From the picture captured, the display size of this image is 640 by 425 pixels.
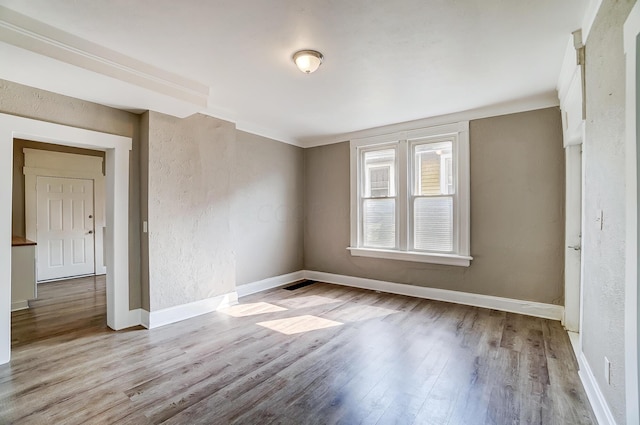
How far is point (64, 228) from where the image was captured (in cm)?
596

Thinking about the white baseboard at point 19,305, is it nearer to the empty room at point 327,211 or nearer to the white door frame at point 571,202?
the empty room at point 327,211

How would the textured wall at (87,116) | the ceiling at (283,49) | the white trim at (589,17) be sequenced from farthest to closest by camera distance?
the textured wall at (87,116)
the ceiling at (283,49)
the white trim at (589,17)

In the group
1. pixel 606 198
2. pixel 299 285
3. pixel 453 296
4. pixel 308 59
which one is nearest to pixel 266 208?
pixel 299 285

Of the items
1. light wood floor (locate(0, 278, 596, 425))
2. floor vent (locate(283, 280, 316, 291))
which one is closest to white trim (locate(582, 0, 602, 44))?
light wood floor (locate(0, 278, 596, 425))

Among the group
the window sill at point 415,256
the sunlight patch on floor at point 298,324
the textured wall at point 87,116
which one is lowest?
the sunlight patch on floor at point 298,324

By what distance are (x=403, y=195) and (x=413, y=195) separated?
0.50 ft

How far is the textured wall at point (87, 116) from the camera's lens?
2.70 metres

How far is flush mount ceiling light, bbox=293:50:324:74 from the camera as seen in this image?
99.1 inches

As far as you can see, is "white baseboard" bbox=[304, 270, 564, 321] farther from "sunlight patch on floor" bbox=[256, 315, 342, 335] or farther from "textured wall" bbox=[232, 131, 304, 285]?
"sunlight patch on floor" bbox=[256, 315, 342, 335]

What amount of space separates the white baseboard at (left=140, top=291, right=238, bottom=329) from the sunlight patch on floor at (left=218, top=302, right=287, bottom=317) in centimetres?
12

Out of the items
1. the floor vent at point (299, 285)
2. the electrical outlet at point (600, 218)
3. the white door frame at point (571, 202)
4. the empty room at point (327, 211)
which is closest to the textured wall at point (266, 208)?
the empty room at point (327, 211)

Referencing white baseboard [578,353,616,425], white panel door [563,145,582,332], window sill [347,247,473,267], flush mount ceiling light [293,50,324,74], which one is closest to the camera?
white baseboard [578,353,616,425]

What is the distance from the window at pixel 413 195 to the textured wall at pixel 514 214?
0.54ft

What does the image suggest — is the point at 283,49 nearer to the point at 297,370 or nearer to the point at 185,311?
the point at 297,370
